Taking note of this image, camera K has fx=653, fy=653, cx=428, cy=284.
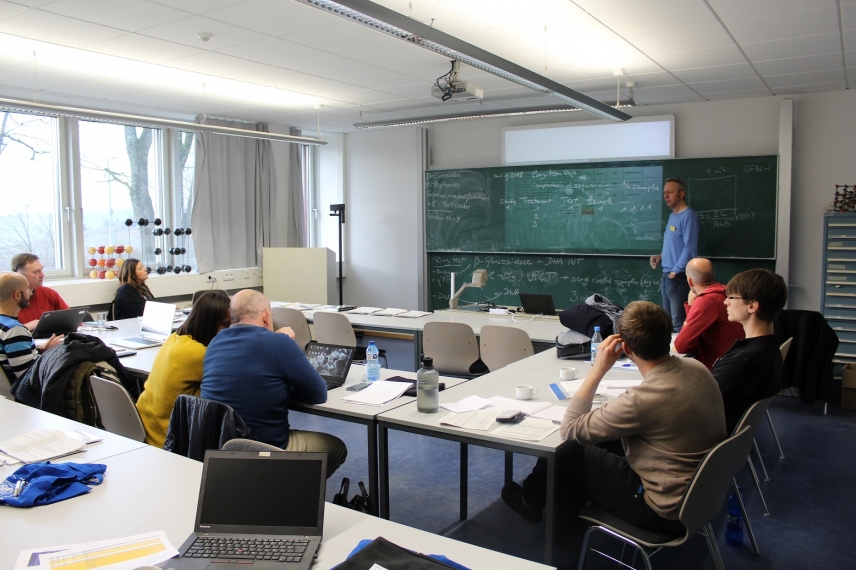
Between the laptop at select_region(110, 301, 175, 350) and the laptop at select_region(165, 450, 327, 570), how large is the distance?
3254 mm

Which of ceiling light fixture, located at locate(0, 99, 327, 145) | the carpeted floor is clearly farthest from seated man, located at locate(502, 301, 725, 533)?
ceiling light fixture, located at locate(0, 99, 327, 145)

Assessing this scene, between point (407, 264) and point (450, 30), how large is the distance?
14.8 ft

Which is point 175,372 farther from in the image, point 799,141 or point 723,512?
point 799,141

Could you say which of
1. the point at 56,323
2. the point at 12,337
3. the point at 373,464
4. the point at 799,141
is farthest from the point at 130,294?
the point at 799,141

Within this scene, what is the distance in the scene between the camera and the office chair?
81.6 inches

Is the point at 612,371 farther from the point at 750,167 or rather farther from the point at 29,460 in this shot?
the point at 750,167

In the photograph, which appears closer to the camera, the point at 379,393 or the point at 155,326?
the point at 379,393

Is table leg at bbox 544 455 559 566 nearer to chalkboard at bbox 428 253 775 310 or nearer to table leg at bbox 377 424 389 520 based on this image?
table leg at bbox 377 424 389 520

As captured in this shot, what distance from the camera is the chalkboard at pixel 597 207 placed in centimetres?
645

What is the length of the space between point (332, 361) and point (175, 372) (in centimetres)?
81

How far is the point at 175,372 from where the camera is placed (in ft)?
9.75

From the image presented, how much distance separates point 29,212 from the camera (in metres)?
6.62

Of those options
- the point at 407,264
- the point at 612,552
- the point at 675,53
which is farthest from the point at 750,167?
the point at 612,552

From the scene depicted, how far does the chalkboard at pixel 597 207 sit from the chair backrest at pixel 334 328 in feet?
9.87
